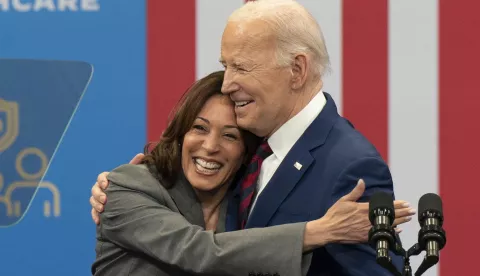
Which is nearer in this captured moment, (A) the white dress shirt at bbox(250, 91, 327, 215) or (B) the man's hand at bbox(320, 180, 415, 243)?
(B) the man's hand at bbox(320, 180, 415, 243)

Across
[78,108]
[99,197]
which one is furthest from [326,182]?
[78,108]

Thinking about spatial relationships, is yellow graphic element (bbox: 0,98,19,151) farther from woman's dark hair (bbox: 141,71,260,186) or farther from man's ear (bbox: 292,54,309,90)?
man's ear (bbox: 292,54,309,90)

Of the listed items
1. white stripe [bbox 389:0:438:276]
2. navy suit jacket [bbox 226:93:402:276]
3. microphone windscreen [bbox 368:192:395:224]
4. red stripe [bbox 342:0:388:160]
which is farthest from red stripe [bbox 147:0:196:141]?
microphone windscreen [bbox 368:192:395:224]

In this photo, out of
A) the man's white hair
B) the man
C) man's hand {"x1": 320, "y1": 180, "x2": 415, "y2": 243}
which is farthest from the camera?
the man's white hair

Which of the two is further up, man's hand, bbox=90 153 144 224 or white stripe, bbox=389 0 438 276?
white stripe, bbox=389 0 438 276

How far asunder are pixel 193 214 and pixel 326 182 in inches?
13.7

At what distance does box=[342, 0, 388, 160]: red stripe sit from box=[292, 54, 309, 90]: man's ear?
0.89 m

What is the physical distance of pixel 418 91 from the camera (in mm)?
3045

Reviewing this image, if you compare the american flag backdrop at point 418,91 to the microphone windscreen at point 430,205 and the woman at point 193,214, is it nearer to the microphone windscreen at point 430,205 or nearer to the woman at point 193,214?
the woman at point 193,214

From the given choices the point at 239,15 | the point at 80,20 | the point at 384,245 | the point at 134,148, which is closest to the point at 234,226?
the point at 239,15

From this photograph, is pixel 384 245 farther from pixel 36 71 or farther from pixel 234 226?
pixel 36 71

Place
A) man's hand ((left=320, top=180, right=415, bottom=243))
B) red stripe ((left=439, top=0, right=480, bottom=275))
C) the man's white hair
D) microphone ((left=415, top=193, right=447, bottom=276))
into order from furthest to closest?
red stripe ((left=439, top=0, right=480, bottom=275)), the man's white hair, man's hand ((left=320, top=180, right=415, bottom=243)), microphone ((left=415, top=193, right=447, bottom=276))

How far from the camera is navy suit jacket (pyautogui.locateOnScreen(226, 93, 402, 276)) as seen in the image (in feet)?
6.62

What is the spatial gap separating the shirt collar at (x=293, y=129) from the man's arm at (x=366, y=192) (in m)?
0.19
